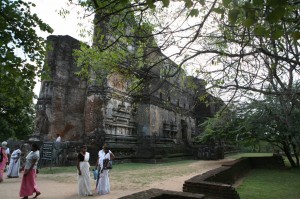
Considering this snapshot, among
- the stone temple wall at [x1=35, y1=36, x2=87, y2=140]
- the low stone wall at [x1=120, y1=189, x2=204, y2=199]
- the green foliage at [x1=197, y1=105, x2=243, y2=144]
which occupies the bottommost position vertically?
the low stone wall at [x1=120, y1=189, x2=204, y2=199]

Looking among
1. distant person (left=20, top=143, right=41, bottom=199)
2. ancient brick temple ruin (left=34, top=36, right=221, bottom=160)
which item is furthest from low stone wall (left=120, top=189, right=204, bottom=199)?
ancient brick temple ruin (left=34, top=36, right=221, bottom=160)

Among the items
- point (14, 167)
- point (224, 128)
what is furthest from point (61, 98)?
point (224, 128)

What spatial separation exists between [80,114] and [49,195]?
433 inches

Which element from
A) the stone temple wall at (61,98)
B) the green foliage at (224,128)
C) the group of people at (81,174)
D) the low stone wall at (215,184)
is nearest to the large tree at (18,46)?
the group of people at (81,174)

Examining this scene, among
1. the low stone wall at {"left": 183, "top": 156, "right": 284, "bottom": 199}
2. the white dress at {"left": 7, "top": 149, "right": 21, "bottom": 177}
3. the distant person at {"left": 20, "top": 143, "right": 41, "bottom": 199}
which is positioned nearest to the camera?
the low stone wall at {"left": 183, "top": 156, "right": 284, "bottom": 199}

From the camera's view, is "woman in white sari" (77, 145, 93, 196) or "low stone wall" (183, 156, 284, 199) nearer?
"low stone wall" (183, 156, 284, 199)

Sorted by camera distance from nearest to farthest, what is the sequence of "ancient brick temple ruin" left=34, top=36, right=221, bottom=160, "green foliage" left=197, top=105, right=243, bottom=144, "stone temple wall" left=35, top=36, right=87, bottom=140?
"ancient brick temple ruin" left=34, top=36, right=221, bottom=160 < "green foliage" left=197, top=105, right=243, bottom=144 < "stone temple wall" left=35, top=36, right=87, bottom=140

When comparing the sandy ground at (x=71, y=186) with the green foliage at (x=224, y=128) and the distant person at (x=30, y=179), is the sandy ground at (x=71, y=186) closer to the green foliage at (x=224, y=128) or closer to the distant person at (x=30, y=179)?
the distant person at (x=30, y=179)

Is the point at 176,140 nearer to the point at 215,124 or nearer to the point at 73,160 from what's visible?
the point at 215,124

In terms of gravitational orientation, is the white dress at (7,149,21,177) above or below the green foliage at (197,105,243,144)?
below

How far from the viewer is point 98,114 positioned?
51.0 feet

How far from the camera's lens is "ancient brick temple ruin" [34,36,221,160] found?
1568 centimetres

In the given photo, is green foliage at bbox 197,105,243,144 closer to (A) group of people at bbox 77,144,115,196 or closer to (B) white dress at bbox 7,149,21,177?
(A) group of people at bbox 77,144,115,196

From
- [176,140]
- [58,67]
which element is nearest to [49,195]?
[58,67]
